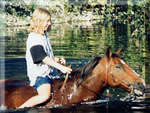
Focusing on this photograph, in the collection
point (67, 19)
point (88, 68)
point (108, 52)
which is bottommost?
point (67, 19)

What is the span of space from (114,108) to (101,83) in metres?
0.72

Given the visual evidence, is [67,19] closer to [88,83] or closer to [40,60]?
[88,83]

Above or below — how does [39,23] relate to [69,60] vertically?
above

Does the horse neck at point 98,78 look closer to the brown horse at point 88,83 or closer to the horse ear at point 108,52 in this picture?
the brown horse at point 88,83

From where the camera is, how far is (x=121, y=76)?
985 centimetres

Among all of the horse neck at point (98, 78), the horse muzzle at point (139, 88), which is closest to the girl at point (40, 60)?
the horse neck at point (98, 78)

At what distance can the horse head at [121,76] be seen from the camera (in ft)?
32.0

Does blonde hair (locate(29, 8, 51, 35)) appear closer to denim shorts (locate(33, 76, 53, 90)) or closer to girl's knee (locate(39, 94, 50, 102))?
denim shorts (locate(33, 76, 53, 90))

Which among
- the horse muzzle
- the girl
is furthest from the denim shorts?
the horse muzzle

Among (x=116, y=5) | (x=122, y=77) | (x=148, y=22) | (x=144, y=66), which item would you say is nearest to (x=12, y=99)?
(x=122, y=77)

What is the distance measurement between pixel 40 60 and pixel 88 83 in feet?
4.09

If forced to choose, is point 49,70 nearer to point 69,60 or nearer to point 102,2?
point 69,60

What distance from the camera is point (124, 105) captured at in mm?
10727

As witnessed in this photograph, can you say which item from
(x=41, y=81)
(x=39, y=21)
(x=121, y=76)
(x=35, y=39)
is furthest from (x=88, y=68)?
(x=39, y=21)
